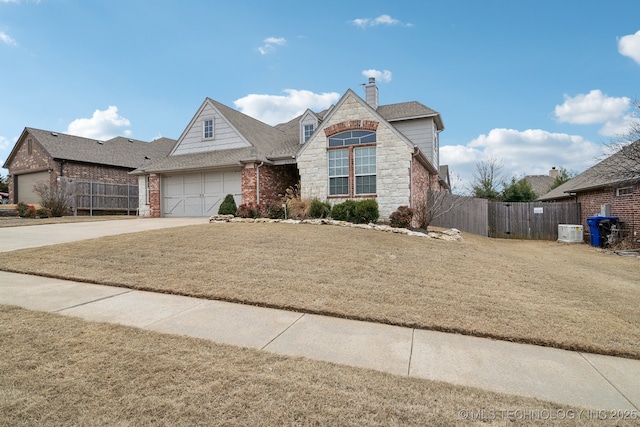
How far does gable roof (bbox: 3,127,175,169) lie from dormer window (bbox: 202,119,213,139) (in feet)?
37.3

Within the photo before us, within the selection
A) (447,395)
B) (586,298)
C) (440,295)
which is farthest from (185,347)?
(586,298)

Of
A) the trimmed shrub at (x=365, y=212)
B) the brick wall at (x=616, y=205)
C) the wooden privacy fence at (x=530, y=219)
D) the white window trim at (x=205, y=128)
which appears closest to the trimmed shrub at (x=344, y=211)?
the trimmed shrub at (x=365, y=212)

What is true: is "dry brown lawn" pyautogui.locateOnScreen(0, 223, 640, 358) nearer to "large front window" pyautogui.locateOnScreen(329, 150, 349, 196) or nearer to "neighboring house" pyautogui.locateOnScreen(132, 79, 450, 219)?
"neighboring house" pyautogui.locateOnScreen(132, 79, 450, 219)

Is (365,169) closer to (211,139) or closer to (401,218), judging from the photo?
(401,218)

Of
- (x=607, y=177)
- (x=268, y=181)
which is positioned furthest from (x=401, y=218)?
(x=607, y=177)

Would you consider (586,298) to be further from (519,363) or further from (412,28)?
(412,28)

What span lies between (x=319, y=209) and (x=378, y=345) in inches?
383

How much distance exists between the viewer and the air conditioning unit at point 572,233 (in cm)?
1548

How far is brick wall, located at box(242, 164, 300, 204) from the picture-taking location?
51.1 ft

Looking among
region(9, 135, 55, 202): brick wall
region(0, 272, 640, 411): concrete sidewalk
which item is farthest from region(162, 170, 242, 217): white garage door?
region(0, 272, 640, 411): concrete sidewalk

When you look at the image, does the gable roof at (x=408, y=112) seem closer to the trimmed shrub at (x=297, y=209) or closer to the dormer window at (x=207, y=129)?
the trimmed shrub at (x=297, y=209)

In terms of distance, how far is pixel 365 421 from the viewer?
6.76 ft

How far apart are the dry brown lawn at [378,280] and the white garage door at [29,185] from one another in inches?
818

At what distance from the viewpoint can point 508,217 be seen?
17.7 m
